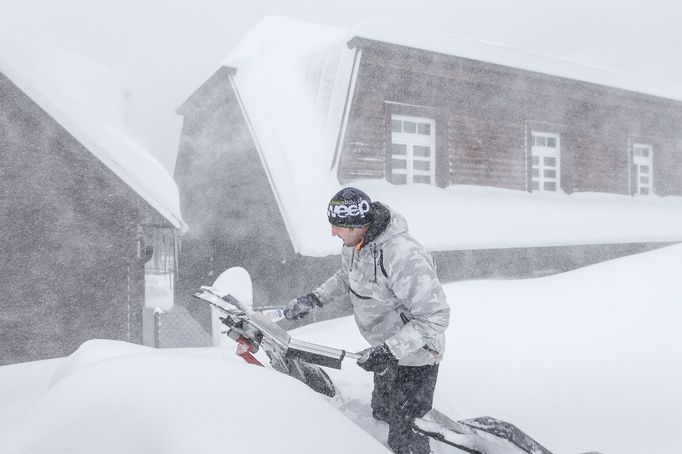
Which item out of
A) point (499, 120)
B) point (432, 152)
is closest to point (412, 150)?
point (432, 152)

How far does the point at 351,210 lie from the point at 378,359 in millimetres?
781

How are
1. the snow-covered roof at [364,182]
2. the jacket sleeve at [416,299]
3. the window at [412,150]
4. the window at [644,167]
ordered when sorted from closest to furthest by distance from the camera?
the jacket sleeve at [416,299], the snow-covered roof at [364,182], the window at [412,150], the window at [644,167]

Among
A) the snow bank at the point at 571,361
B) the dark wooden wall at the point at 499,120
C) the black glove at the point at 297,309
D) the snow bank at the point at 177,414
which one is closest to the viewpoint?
the snow bank at the point at 177,414

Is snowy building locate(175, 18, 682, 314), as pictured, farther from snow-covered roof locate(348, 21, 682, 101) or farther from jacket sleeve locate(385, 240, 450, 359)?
jacket sleeve locate(385, 240, 450, 359)

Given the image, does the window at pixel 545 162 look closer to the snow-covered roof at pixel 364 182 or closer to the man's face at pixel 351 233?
the snow-covered roof at pixel 364 182

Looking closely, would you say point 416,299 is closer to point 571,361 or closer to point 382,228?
point 382,228

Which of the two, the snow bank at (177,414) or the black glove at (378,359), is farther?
the black glove at (378,359)

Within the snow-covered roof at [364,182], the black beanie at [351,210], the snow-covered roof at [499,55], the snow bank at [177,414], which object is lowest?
the snow bank at [177,414]

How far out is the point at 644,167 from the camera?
437 inches

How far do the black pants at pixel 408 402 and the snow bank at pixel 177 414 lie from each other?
107 cm

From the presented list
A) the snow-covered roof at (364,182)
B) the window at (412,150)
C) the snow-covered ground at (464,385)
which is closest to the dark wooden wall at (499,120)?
the window at (412,150)

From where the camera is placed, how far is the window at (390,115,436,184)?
816 centimetres

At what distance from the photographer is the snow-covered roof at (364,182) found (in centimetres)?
722

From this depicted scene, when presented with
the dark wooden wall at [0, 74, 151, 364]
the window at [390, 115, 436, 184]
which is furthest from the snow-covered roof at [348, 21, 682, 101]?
the dark wooden wall at [0, 74, 151, 364]
